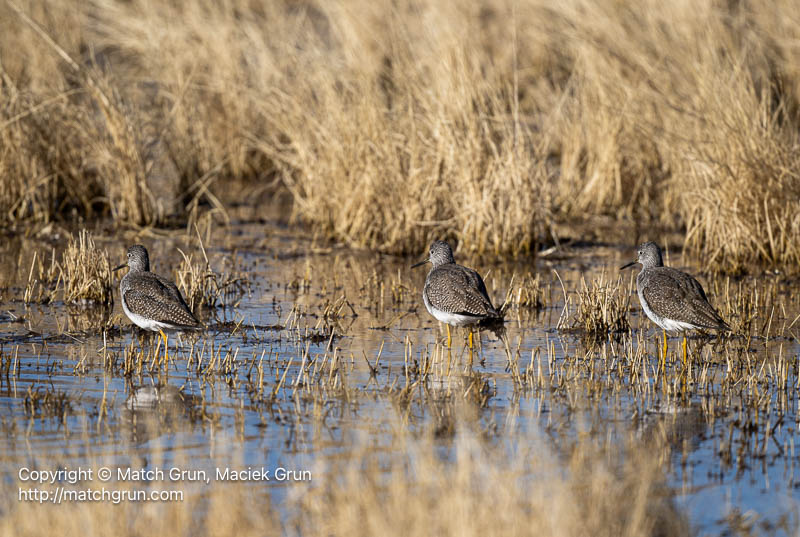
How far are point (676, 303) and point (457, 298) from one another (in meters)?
1.83

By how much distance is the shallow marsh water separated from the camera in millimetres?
6988

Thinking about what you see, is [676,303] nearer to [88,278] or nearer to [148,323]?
[148,323]

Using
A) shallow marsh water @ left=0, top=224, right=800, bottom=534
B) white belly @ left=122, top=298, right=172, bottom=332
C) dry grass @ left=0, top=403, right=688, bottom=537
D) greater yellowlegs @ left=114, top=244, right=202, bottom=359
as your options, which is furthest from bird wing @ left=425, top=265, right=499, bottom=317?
dry grass @ left=0, top=403, right=688, bottom=537

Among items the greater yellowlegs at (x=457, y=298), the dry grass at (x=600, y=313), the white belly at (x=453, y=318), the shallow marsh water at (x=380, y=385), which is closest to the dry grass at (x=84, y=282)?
the shallow marsh water at (x=380, y=385)

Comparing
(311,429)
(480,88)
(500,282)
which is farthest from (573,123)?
(311,429)

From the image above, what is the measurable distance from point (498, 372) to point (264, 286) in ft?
13.8

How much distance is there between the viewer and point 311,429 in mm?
7504

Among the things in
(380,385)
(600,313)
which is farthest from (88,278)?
(600,313)

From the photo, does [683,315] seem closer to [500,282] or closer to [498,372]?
[498,372]

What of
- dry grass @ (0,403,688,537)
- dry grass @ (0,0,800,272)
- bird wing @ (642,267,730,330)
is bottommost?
dry grass @ (0,403,688,537)

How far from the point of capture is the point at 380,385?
8.61 meters

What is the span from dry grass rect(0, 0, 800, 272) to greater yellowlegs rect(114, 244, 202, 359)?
16.2 feet

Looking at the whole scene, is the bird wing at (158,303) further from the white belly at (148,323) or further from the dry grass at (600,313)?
the dry grass at (600,313)

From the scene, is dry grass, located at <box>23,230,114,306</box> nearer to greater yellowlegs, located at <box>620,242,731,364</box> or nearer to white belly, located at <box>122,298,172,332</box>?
white belly, located at <box>122,298,172,332</box>
